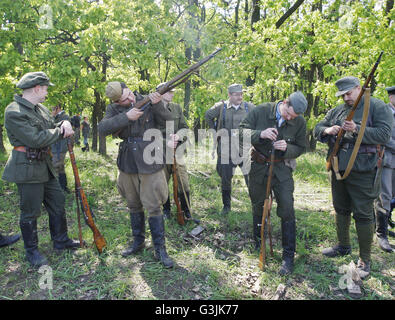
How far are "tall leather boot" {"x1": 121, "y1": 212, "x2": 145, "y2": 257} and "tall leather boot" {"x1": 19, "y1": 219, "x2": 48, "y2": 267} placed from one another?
1081 mm

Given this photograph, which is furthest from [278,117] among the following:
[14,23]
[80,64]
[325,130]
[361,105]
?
[14,23]

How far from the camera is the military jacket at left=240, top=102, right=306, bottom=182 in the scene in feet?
12.8

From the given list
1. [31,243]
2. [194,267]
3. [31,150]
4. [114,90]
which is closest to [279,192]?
[194,267]

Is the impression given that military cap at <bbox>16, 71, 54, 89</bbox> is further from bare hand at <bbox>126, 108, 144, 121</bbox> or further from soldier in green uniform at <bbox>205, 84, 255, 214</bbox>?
soldier in green uniform at <bbox>205, 84, 255, 214</bbox>

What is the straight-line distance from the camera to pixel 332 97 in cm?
902

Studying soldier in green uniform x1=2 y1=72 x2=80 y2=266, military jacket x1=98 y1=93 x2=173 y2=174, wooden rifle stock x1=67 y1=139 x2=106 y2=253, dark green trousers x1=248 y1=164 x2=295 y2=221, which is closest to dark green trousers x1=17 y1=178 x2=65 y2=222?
soldier in green uniform x1=2 y1=72 x2=80 y2=266

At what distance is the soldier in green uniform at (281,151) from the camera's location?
3.82 metres

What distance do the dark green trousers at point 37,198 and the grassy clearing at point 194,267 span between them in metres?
0.68

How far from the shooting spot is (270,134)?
147 inches

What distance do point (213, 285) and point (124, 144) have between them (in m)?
2.15

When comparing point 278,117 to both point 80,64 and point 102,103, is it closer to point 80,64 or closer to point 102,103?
point 80,64

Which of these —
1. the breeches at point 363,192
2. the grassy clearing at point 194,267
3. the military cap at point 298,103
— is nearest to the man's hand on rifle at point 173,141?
the grassy clearing at point 194,267

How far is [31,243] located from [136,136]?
6.67ft

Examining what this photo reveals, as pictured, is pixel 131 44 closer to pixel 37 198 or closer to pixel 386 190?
pixel 37 198
